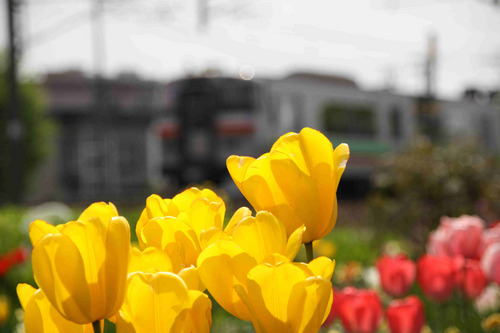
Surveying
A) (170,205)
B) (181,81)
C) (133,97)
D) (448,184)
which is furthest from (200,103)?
(170,205)

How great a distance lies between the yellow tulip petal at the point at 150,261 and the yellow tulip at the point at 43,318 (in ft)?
0.31

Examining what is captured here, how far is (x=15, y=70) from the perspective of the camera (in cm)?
1125

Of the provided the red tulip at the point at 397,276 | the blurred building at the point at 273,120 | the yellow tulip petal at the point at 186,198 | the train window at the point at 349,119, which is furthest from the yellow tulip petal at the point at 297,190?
the train window at the point at 349,119

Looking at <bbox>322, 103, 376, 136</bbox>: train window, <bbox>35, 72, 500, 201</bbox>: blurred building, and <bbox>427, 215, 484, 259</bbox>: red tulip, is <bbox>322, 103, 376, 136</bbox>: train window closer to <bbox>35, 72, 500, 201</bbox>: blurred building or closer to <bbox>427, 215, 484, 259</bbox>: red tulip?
<bbox>35, 72, 500, 201</bbox>: blurred building

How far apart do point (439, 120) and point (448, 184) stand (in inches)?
616

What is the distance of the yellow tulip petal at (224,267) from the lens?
72 centimetres

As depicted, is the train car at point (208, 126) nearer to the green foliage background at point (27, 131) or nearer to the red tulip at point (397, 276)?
the green foliage background at point (27, 131)

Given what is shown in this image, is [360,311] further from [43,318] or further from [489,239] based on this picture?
[43,318]

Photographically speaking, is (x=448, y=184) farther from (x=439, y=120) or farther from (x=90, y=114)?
(x=90, y=114)

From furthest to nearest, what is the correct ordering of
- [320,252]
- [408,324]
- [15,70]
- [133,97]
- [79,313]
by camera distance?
[133,97] → [15,70] → [320,252] → [408,324] → [79,313]

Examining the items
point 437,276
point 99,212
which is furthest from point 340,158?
point 437,276

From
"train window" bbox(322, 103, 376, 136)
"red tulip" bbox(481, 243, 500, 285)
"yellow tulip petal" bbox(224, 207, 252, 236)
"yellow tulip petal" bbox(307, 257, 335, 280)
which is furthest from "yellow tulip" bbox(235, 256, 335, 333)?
"train window" bbox(322, 103, 376, 136)

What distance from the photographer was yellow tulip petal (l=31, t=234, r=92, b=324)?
0.67 meters

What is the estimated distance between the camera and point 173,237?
2.60ft
